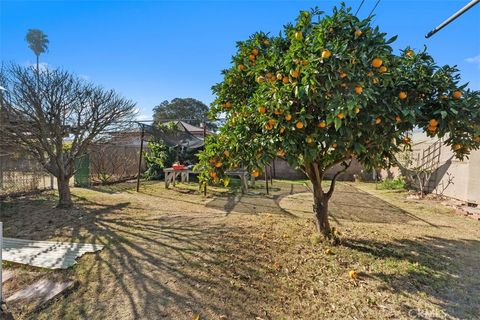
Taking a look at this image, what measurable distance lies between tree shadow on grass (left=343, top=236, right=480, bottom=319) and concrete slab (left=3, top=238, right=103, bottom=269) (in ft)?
11.0

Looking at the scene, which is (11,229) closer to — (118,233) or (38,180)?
(118,233)

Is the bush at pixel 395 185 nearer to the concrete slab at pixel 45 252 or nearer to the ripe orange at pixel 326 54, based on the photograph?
the ripe orange at pixel 326 54

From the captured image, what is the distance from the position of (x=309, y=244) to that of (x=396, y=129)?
192cm

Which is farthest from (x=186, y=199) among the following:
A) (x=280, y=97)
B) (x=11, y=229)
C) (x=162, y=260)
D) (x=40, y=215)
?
(x=280, y=97)

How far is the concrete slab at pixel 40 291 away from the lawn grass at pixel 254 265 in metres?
0.11

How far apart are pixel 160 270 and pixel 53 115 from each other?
451 centimetres

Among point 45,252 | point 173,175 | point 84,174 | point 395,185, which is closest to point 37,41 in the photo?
point 84,174

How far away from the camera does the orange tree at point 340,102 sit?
225cm

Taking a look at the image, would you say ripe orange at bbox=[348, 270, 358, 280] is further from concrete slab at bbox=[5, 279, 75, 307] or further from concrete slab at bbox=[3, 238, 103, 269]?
concrete slab at bbox=[3, 238, 103, 269]

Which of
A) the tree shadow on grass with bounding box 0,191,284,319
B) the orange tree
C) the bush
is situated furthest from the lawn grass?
the bush

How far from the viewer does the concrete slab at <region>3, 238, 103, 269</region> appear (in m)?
2.97

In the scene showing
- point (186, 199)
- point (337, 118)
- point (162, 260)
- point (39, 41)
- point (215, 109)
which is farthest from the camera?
point (39, 41)

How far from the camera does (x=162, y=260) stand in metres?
3.05

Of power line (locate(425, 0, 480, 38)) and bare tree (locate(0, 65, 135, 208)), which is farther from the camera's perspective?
bare tree (locate(0, 65, 135, 208))
